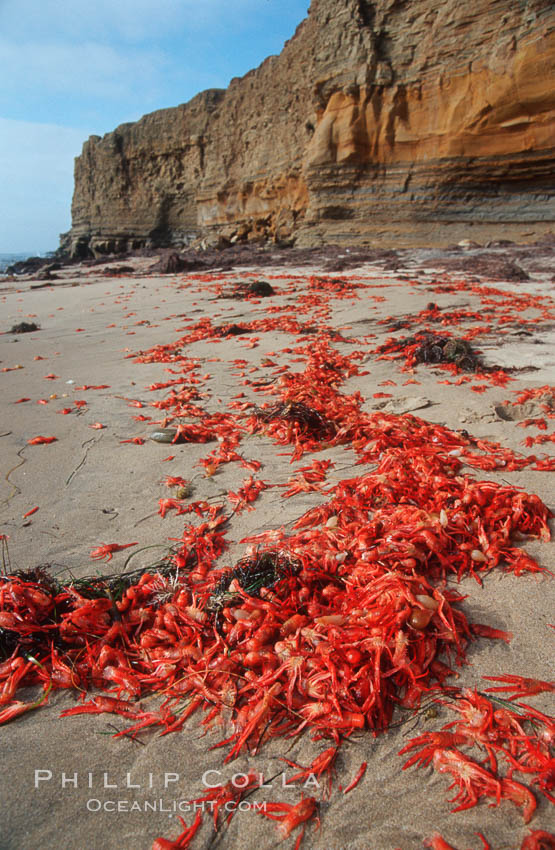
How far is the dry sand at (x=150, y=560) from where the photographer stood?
127 cm

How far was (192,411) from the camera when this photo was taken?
169 inches

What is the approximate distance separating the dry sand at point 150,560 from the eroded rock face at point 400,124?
14507mm

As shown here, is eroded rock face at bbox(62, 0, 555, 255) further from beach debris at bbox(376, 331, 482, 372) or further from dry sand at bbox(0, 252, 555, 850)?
beach debris at bbox(376, 331, 482, 372)

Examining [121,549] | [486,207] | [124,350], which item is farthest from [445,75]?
[121,549]

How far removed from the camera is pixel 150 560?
2.34 meters

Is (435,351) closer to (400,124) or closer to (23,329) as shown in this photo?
(23,329)

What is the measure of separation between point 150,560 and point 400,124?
74.3ft

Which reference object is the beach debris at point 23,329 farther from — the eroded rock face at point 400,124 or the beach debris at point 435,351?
the eroded rock face at point 400,124

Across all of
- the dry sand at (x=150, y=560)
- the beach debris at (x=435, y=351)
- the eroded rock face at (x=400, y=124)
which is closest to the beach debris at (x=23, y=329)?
the dry sand at (x=150, y=560)

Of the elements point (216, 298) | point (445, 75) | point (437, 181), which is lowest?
point (216, 298)

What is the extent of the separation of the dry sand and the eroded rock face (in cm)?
1451

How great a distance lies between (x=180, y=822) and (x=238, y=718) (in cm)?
32

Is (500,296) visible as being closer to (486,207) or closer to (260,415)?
(260,415)

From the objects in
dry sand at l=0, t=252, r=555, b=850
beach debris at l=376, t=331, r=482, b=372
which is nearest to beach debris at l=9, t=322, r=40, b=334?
dry sand at l=0, t=252, r=555, b=850
